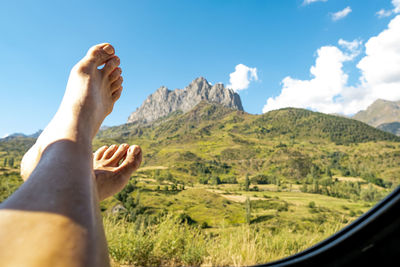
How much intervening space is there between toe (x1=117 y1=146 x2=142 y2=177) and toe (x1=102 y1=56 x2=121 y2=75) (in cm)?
71

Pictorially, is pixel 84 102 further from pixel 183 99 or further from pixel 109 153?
pixel 183 99

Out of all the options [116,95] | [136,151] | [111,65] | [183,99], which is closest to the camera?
[136,151]

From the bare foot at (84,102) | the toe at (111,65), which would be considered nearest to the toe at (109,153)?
the bare foot at (84,102)

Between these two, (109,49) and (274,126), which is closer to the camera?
(109,49)

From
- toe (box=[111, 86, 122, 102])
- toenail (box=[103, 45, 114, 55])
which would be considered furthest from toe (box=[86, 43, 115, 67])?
toe (box=[111, 86, 122, 102])

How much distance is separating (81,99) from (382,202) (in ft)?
4.90

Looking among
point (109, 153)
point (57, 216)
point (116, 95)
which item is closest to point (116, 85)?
point (116, 95)

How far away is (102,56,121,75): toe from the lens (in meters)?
2.18

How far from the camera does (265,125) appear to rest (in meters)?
96.9

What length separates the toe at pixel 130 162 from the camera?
6.30 feet

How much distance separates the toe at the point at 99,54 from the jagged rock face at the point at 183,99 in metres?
139

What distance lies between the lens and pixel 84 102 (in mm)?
1472

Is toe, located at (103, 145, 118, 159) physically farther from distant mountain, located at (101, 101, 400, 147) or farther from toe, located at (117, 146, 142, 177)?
→ distant mountain, located at (101, 101, 400, 147)

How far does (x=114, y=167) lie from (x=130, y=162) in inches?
5.5
